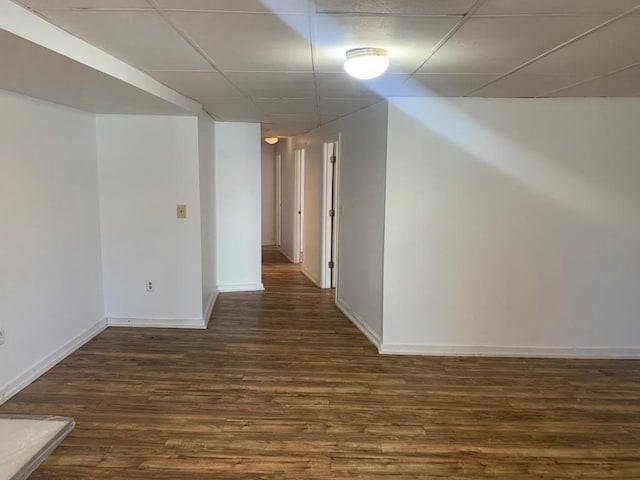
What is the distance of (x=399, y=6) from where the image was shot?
5.49 feet

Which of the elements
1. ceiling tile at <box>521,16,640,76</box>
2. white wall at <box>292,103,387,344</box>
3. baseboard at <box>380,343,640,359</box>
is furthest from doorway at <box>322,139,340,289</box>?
ceiling tile at <box>521,16,640,76</box>

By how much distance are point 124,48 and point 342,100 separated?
2.02 metres

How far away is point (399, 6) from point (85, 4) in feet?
3.94

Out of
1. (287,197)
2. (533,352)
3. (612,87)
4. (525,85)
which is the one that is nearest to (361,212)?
(525,85)

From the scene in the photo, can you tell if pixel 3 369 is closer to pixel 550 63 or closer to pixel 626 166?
pixel 550 63

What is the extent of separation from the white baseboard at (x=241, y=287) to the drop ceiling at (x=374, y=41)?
3130 millimetres

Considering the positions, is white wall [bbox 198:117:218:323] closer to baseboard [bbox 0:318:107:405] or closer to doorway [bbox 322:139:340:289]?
baseboard [bbox 0:318:107:405]

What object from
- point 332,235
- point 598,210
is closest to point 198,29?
point 598,210

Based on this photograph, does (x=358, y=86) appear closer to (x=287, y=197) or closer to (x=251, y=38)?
(x=251, y=38)

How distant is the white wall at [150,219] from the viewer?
4.23 m

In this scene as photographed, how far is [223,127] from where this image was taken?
5645 mm

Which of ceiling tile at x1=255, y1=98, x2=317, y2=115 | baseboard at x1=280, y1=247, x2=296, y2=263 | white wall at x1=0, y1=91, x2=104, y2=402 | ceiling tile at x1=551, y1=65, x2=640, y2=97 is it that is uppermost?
ceiling tile at x1=255, y1=98, x2=317, y2=115

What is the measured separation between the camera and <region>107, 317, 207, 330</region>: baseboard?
447 cm

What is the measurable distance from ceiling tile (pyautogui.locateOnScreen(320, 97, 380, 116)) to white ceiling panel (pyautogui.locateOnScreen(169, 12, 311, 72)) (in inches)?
49.5
